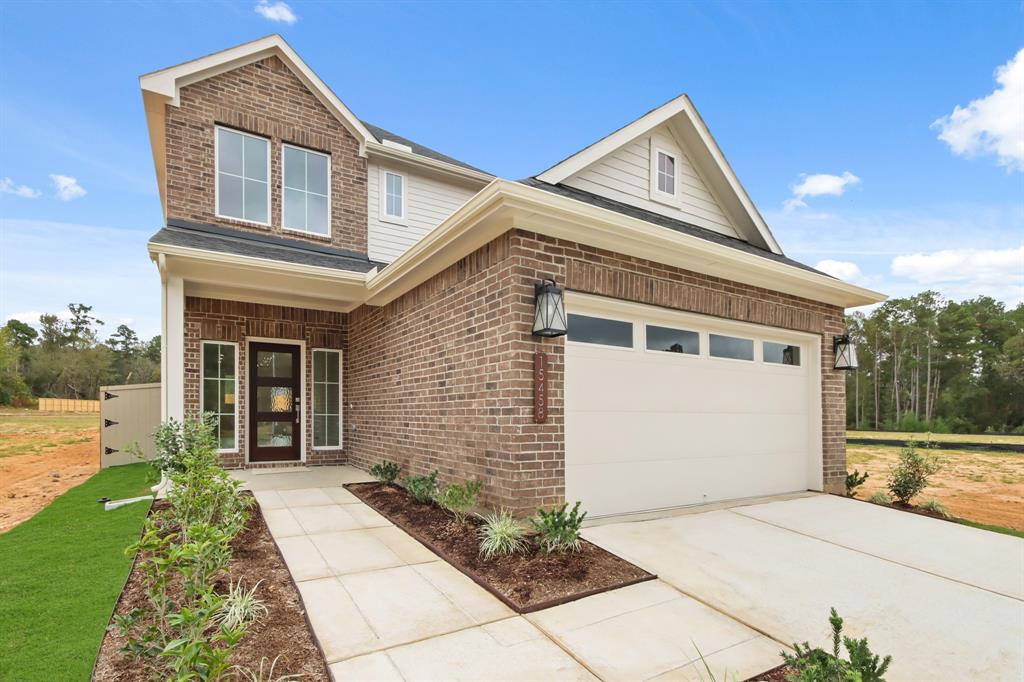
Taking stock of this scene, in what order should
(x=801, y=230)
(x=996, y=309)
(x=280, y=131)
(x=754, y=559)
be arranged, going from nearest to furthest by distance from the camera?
(x=754, y=559) → (x=280, y=131) → (x=801, y=230) → (x=996, y=309)

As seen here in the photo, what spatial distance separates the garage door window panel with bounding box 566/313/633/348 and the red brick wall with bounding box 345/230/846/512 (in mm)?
301

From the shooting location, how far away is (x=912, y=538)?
5.06 m

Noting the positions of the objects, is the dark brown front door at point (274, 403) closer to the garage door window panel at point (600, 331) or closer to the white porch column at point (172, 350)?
the white porch column at point (172, 350)

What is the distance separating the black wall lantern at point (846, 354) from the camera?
7.41 m

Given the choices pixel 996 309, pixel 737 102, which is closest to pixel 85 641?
pixel 737 102

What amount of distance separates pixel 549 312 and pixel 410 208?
23.8ft

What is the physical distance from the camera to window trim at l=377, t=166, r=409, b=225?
1042 cm

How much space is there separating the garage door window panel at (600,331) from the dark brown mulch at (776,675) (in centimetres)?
311

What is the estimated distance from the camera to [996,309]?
121 feet

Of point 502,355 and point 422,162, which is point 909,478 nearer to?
point 502,355

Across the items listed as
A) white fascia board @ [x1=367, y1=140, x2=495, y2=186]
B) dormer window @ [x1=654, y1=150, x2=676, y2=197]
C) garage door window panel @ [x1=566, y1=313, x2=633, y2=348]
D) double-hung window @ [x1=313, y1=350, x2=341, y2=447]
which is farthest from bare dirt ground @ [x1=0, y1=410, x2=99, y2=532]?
dormer window @ [x1=654, y1=150, x2=676, y2=197]

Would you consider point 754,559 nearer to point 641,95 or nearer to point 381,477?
point 381,477

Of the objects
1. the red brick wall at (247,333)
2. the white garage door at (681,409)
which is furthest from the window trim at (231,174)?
the white garage door at (681,409)

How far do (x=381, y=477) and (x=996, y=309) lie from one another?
48.2m
